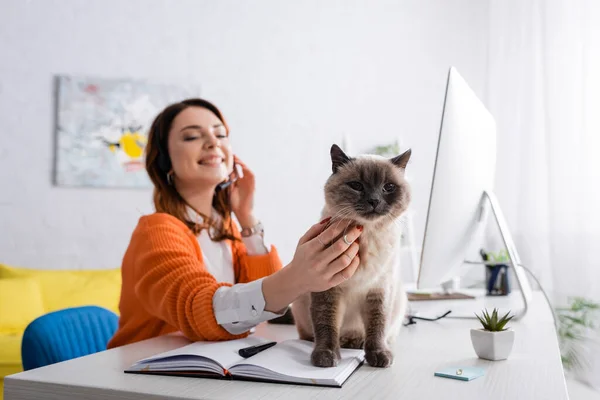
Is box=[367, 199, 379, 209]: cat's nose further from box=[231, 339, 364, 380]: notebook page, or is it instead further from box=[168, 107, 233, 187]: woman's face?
box=[168, 107, 233, 187]: woman's face

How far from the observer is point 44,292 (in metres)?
3.47

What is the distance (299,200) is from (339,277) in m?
3.19

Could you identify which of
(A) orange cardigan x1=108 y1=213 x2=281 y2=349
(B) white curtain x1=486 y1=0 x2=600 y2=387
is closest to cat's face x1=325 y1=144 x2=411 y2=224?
(A) orange cardigan x1=108 y1=213 x2=281 y2=349

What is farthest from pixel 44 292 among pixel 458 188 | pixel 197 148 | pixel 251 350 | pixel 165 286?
pixel 458 188

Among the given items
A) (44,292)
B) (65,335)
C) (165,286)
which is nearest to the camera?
(165,286)

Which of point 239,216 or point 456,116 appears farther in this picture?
point 239,216

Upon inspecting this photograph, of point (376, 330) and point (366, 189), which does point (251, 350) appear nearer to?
point (376, 330)

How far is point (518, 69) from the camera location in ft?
11.6

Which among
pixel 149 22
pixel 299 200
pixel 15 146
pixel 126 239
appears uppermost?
pixel 149 22

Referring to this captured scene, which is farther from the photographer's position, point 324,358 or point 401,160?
point 401,160

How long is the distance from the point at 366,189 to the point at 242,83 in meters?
3.41

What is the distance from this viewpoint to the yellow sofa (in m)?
3.21

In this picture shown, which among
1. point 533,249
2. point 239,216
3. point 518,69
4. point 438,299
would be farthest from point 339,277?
point 518,69

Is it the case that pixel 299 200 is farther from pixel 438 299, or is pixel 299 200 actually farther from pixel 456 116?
pixel 456 116
